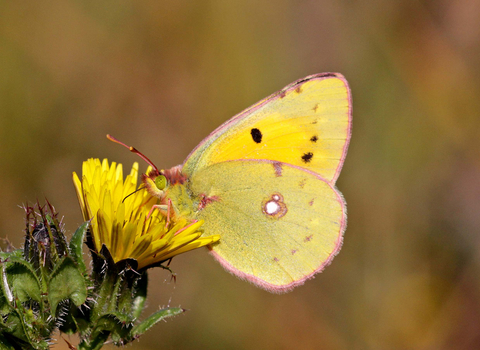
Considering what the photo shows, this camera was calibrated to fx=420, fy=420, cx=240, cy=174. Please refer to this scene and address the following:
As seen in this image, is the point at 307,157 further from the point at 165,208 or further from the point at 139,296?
the point at 139,296

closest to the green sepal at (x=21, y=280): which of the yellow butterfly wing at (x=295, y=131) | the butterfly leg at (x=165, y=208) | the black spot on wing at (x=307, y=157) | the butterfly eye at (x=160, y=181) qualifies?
the butterfly leg at (x=165, y=208)

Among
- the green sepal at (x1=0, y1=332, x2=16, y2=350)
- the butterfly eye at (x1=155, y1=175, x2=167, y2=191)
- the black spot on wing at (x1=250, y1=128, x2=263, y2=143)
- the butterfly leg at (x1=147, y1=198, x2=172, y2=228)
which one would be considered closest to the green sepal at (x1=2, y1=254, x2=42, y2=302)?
the green sepal at (x1=0, y1=332, x2=16, y2=350)

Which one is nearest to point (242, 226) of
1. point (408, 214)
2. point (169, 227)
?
point (169, 227)

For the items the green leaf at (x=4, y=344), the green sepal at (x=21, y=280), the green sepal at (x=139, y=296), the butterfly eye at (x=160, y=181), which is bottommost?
the green leaf at (x=4, y=344)

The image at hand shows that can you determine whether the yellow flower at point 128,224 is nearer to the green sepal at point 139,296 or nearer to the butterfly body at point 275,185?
the green sepal at point 139,296

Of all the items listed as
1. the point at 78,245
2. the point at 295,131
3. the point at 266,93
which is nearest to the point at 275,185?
the point at 295,131

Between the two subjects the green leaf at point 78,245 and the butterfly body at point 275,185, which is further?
the butterfly body at point 275,185

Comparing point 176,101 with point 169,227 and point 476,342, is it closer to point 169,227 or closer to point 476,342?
point 169,227

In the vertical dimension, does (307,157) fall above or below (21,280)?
above
